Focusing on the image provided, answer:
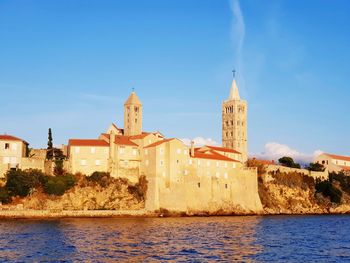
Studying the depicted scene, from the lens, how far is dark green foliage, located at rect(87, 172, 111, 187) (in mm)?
70812

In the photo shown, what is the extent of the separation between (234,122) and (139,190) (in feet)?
152

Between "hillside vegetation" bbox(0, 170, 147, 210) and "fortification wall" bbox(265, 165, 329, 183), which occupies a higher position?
"fortification wall" bbox(265, 165, 329, 183)

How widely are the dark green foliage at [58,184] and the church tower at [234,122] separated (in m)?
51.1

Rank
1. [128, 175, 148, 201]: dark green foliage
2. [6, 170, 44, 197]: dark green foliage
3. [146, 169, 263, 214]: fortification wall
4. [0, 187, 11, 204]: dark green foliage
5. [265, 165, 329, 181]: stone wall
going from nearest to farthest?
[0, 187, 11, 204]: dark green foliage, [6, 170, 44, 197]: dark green foliage, [128, 175, 148, 201]: dark green foliage, [146, 169, 263, 214]: fortification wall, [265, 165, 329, 181]: stone wall

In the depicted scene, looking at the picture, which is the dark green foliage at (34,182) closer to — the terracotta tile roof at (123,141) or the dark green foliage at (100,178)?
the dark green foliage at (100,178)

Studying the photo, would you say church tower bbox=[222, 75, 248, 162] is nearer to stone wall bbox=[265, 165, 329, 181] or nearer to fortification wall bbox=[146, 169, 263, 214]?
stone wall bbox=[265, 165, 329, 181]

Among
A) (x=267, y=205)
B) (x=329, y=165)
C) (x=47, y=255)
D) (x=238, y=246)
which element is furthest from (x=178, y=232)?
(x=329, y=165)

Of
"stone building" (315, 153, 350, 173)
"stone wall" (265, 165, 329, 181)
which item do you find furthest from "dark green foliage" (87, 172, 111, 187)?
"stone building" (315, 153, 350, 173)

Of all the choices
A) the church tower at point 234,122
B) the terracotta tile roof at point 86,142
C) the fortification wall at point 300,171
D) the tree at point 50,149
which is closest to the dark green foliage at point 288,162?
the fortification wall at point 300,171

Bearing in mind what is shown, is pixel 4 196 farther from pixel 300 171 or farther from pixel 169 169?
pixel 300 171

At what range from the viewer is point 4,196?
2534 inches

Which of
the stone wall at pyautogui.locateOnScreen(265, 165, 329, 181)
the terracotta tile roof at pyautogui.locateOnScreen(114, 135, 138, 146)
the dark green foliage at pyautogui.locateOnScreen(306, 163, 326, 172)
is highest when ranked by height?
the terracotta tile roof at pyautogui.locateOnScreen(114, 135, 138, 146)

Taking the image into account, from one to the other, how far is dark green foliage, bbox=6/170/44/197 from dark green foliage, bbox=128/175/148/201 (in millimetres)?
13526

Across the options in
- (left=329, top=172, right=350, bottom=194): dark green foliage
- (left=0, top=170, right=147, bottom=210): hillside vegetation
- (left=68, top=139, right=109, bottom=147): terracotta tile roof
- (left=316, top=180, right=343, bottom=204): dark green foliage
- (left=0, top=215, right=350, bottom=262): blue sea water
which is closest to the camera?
(left=0, top=215, right=350, bottom=262): blue sea water
